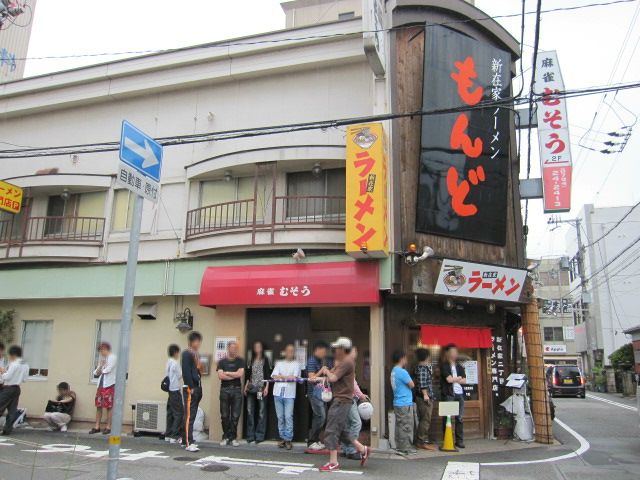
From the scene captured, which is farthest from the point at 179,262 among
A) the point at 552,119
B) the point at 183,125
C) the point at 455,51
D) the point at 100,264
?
the point at 552,119

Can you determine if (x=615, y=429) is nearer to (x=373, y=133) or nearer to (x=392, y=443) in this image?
(x=392, y=443)

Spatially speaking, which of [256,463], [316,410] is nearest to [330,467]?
[256,463]

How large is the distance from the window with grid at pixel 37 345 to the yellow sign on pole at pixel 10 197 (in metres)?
3.14

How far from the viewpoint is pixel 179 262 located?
12.8 metres

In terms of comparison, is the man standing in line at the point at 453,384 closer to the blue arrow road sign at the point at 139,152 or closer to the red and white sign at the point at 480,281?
the red and white sign at the point at 480,281

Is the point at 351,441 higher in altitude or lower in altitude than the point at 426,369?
lower

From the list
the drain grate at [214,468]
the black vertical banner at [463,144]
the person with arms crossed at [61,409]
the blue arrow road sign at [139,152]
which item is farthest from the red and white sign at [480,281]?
the person with arms crossed at [61,409]

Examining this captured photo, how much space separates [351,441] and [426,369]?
9.59ft

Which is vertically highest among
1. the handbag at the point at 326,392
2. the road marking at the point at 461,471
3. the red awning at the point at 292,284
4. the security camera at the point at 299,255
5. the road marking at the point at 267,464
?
the security camera at the point at 299,255

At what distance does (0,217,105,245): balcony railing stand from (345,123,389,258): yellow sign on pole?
7269 millimetres

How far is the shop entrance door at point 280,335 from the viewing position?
36.8 feet

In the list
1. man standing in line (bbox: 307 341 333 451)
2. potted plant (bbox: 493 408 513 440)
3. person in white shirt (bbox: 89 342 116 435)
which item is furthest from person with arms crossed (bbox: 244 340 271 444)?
potted plant (bbox: 493 408 513 440)

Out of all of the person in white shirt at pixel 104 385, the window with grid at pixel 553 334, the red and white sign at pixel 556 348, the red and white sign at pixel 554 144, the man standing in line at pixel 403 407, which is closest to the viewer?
the man standing in line at pixel 403 407

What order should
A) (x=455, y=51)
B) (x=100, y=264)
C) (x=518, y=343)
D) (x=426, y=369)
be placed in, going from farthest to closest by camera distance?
(x=518, y=343), (x=100, y=264), (x=455, y=51), (x=426, y=369)
